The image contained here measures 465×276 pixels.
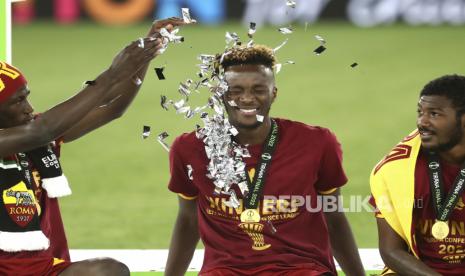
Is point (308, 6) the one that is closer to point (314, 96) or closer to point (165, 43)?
point (314, 96)

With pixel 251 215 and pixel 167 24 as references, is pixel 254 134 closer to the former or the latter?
pixel 251 215

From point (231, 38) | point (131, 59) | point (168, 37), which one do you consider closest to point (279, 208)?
point (231, 38)

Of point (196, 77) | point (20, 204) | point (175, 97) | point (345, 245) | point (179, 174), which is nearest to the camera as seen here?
point (20, 204)

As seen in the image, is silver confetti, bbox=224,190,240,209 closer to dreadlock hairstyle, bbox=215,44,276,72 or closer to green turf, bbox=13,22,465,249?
dreadlock hairstyle, bbox=215,44,276,72

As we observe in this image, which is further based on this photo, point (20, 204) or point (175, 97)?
point (175, 97)

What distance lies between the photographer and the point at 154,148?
40.2 ft

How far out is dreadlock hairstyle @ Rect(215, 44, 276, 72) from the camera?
609 centimetres

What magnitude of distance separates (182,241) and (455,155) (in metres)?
1.54

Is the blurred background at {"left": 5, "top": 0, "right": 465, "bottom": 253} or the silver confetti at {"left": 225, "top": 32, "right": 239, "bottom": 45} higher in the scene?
the silver confetti at {"left": 225, "top": 32, "right": 239, "bottom": 45}

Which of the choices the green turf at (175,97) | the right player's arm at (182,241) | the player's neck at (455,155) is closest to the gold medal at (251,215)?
the right player's arm at (182,241)

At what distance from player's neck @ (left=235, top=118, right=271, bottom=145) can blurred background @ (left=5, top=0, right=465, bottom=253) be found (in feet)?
2.09

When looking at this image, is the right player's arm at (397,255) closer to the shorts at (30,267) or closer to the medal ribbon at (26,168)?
the shorts at (30,267)

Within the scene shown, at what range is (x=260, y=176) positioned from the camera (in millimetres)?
5949

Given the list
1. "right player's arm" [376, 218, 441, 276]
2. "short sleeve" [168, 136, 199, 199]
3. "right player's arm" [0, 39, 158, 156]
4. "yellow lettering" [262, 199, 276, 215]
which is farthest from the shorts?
"right player's arm" [376, 218, 441, 276]
